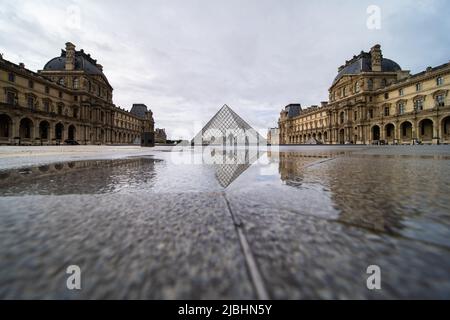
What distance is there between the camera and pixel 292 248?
66 cm

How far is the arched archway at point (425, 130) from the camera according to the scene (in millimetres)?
31800

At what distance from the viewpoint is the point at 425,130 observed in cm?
3275

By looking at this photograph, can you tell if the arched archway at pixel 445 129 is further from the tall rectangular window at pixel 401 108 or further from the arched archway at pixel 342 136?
the arched archway at pixel 342 136

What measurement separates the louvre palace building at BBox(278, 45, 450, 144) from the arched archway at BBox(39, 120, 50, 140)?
55413 mm

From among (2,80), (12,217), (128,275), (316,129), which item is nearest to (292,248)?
(128,275)

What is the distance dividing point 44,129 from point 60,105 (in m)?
7.10

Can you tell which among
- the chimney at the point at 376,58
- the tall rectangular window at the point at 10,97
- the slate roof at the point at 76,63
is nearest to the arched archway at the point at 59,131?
the tall rectangular window at the point at 10,97

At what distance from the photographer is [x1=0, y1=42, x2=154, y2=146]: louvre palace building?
90.6ft

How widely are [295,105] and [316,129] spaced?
24.8m

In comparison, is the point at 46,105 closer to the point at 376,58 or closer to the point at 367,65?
the point at 367,65

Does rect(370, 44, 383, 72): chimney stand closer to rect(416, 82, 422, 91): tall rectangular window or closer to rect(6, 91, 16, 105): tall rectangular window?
rect(416, 82, 422, 91): tall rectangular window

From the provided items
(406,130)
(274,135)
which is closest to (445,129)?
(406,130)

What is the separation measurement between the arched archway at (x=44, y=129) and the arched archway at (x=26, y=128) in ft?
5.13
